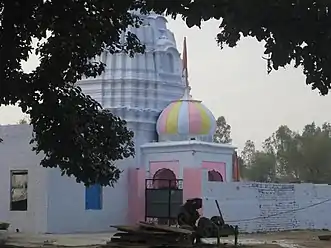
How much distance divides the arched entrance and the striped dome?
3587 millimetres

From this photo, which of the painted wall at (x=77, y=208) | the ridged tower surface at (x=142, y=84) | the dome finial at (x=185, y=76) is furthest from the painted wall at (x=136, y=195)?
the dome finial at (x=185, y=76)

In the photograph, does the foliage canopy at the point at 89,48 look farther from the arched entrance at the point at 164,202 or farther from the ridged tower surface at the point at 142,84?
the ridged tower surface at the point at 142,84

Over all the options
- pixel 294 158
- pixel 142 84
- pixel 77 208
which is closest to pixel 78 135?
pixel 77 208

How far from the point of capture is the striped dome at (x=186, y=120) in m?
30.4

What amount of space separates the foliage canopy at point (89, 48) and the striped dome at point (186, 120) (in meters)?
13.3

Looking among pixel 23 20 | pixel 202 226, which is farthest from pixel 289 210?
pixel 23 20

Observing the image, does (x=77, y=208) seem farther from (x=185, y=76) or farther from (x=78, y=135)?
(x=185, y=76)

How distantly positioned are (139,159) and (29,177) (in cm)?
700

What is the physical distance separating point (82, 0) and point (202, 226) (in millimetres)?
6893

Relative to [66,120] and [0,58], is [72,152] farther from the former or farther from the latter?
[0,58]

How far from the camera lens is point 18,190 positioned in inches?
964

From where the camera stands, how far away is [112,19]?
13.1 meters

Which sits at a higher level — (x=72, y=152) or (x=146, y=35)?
(x=146, y=35)

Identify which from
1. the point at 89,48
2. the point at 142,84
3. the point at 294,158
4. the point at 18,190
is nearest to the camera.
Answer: the point at 89,48
